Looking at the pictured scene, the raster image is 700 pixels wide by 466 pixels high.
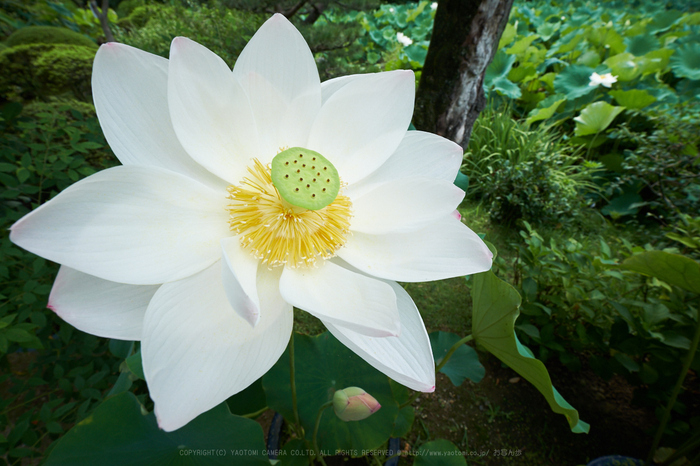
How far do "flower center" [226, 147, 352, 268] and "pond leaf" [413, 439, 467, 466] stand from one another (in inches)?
26.3

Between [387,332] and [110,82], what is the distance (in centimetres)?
51

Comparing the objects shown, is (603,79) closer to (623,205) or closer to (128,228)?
(623,205)

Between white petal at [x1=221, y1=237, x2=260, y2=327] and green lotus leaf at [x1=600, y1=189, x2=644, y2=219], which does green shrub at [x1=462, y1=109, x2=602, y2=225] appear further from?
white petal at [x1=221, y1=237, x2=260, y2=327]

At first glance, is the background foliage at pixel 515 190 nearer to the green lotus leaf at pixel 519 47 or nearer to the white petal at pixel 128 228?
the green lotus leaf at pixel 519 47

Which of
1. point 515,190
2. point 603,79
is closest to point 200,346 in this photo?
point 515,190

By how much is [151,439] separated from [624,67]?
15.9 ft

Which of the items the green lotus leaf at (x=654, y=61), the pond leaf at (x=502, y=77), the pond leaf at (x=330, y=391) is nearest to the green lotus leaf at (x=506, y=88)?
the pond leaf at (x=502, y=77)

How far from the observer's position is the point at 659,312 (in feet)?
3.89

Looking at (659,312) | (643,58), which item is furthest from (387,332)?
(643,58)

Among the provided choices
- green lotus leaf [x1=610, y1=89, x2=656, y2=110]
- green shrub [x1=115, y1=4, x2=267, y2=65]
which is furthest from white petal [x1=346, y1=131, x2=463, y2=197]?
green lotus leaf [x1=610, y1=89, x2=656, y2=110]

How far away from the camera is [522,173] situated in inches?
111

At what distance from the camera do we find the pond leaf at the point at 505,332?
62 cm

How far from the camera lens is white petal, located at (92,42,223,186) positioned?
1.56 ft

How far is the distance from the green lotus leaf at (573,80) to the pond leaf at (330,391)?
3929 millimetres
